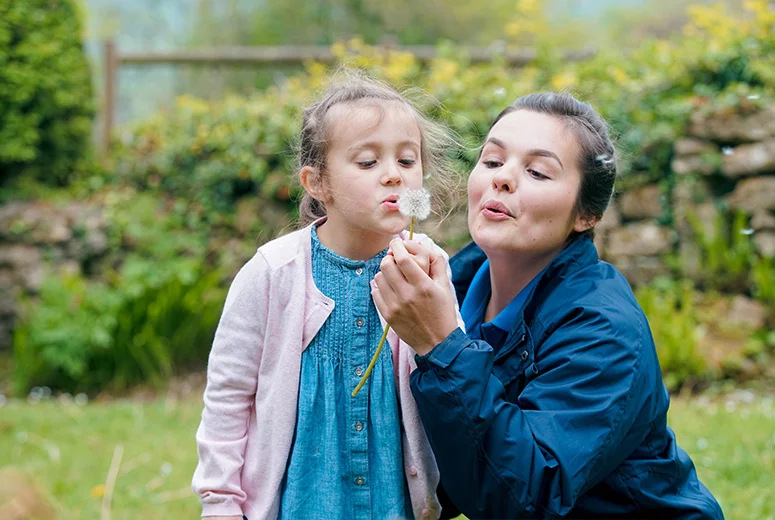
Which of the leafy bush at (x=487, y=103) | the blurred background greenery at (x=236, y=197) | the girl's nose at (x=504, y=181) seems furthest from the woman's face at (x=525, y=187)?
the leafy bush at (x=487, y=103)

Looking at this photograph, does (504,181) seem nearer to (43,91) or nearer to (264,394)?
(264,394)

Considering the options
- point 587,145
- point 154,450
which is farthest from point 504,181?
point 154,450

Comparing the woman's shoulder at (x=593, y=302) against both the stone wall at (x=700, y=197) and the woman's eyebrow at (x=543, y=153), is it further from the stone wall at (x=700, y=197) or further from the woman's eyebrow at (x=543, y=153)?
the stone wall at (x=700, y=197)

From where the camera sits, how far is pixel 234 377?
81.4 inches

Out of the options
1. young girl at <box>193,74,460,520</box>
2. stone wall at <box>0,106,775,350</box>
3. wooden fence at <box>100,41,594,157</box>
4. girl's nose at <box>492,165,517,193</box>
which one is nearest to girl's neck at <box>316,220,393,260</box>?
young girl at <box>193,74,460,520</box>

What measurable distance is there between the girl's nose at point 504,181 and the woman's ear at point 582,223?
25 cm

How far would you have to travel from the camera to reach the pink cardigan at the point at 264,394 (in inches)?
79.5

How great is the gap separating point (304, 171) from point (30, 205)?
6.08m

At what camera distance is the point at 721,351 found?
5965 mm

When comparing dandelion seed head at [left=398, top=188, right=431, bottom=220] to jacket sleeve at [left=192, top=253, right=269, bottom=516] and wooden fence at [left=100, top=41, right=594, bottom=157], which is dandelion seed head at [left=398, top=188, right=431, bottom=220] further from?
wooden fence at [left=100, top=41, right=594, bottom=157]

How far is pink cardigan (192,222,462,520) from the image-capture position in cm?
202

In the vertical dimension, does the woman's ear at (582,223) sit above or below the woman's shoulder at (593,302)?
above

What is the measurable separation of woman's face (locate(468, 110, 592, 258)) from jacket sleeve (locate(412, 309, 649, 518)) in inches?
11.7

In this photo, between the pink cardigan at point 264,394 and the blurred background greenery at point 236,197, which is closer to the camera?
the pink cardigan at point 264,394
